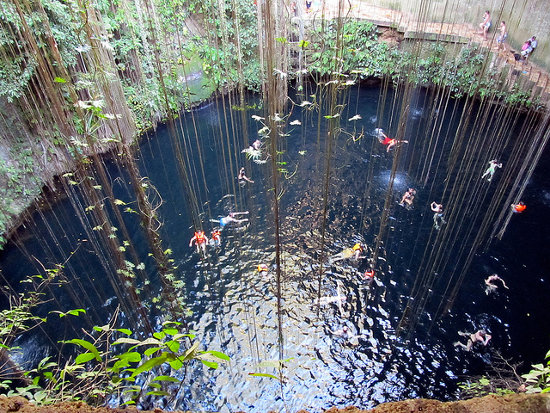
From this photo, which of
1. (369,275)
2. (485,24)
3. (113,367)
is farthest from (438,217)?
(485,24)

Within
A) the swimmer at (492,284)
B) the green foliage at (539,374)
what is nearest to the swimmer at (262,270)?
the swimmer at (492,284)

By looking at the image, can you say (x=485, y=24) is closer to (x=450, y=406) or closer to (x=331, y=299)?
(x=331, y=299)

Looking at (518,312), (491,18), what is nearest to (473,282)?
(518,312)

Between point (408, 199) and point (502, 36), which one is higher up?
point (502, 36)

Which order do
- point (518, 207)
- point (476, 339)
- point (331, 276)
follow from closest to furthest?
point (476, 339) < point (331, 276) < point (518, 207)

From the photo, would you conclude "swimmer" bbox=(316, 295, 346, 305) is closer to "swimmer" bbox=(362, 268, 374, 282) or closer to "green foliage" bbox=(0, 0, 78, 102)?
"swimmer" bbox=(362, 268, 374, 282)
